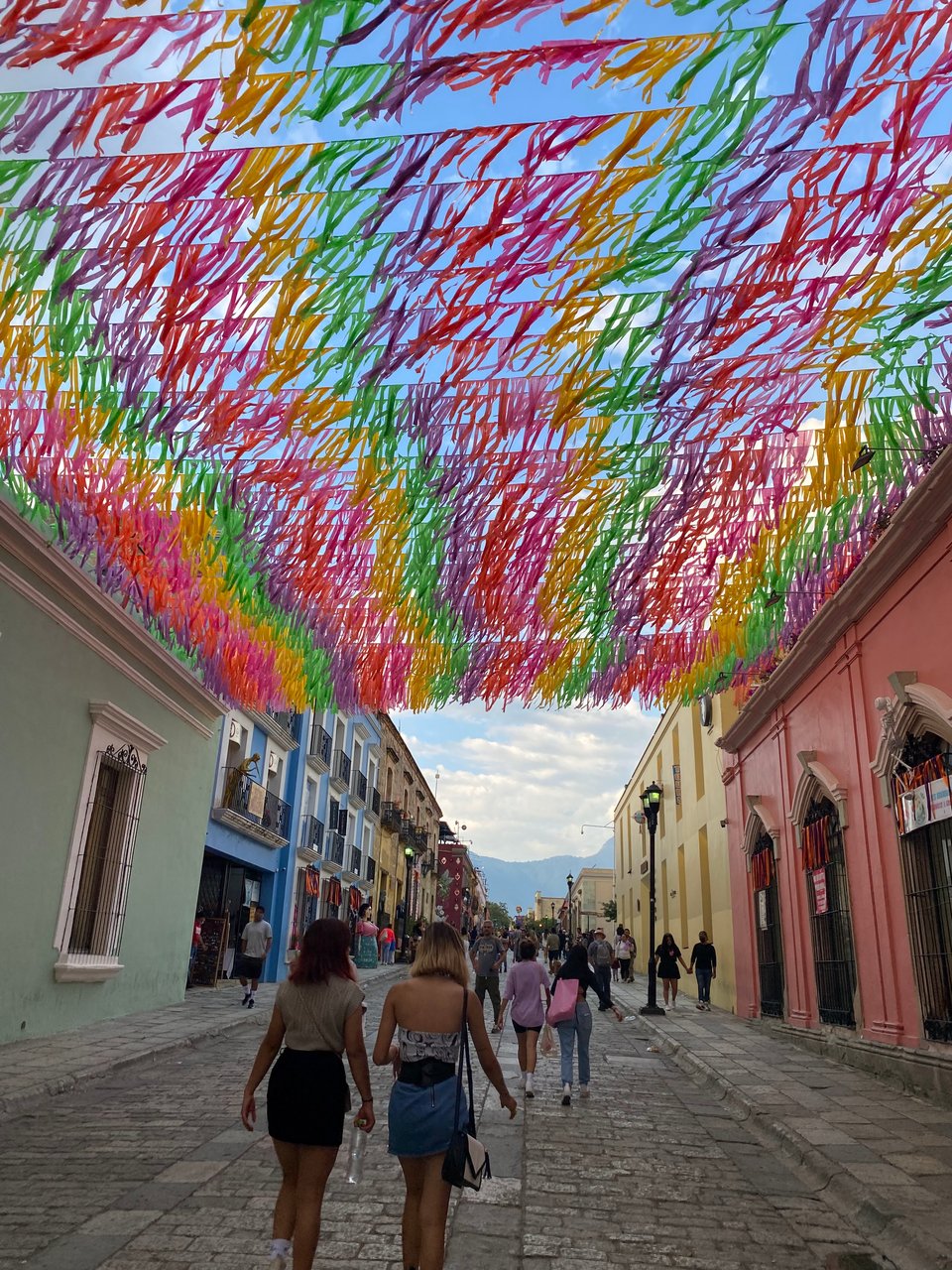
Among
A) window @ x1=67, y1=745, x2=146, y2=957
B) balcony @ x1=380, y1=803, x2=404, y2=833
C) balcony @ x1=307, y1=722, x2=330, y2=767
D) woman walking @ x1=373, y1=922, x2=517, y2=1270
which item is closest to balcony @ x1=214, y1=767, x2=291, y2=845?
balcony @ x1=307, y1=722, x2=330, y2=767

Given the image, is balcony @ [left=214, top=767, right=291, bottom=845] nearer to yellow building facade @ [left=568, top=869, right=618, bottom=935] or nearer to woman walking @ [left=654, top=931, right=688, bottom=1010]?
woman walking @ [left=654, top=931, right=688, bottom=1010]

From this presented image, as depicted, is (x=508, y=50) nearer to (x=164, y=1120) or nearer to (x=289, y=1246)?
(x=289, y=1246)

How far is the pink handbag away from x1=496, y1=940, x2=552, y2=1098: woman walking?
106 millimetres

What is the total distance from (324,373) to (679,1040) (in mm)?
10038

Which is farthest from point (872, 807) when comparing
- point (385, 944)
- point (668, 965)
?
point (385, 944)

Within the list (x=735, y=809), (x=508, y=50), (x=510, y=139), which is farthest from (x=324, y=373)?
(x=735, y=809)

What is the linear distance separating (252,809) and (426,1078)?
656 inches

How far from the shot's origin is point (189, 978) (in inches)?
720

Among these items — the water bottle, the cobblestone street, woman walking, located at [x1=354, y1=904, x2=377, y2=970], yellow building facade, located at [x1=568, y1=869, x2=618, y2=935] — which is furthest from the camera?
yellow building facade, located at [x1=568, y1=869, x2=618, y2=935]

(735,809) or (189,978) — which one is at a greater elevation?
(735,809)

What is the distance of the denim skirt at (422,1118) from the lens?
137 inches

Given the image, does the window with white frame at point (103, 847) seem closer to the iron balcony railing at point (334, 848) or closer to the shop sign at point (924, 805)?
the shop sign at point (924, 805)

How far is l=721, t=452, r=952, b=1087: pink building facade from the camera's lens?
8.02 meters

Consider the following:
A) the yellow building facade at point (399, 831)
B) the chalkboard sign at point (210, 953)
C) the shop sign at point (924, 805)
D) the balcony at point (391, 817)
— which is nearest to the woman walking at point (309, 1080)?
the shop sign at point (924, 805)
